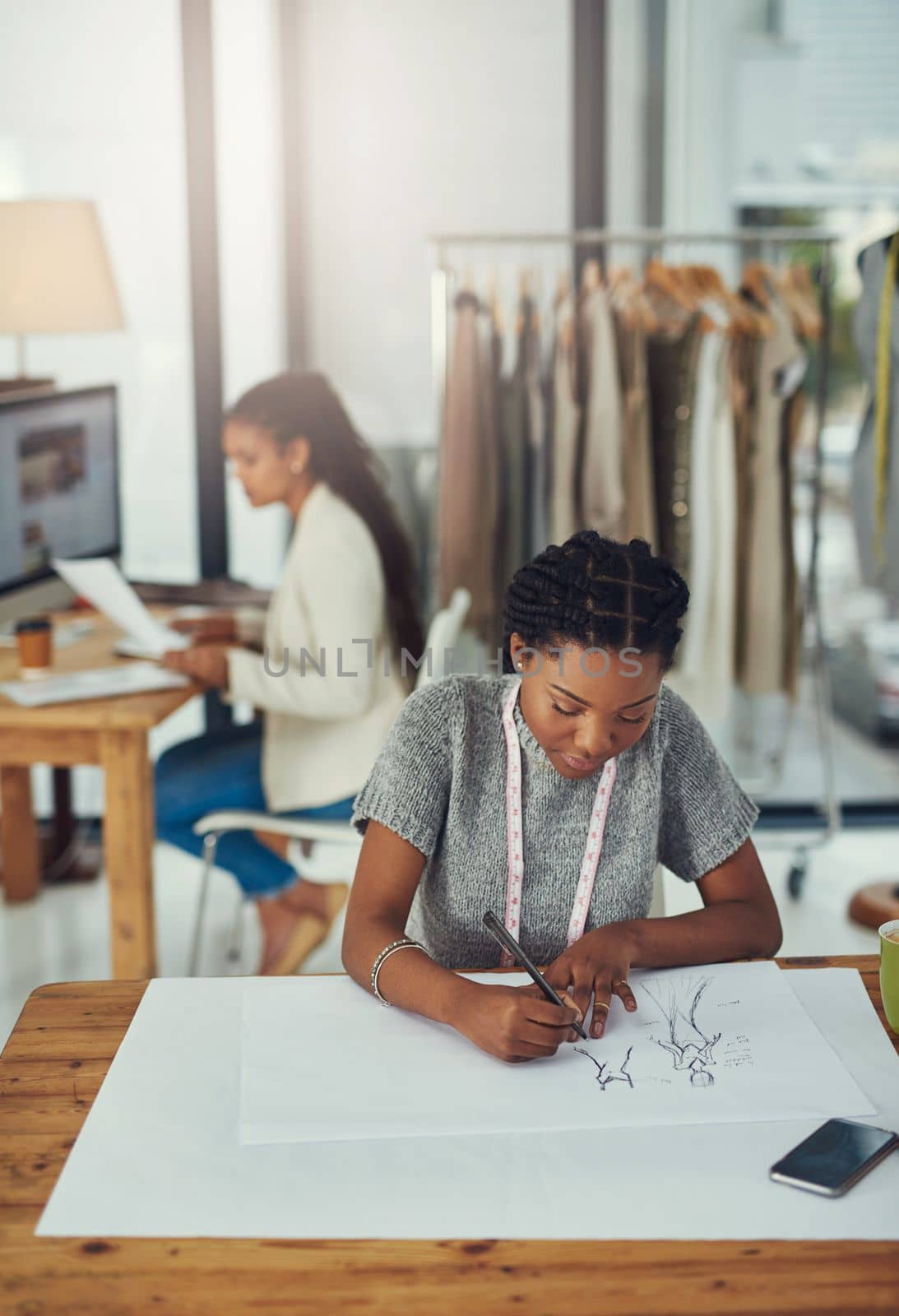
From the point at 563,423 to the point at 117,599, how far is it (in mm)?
1013

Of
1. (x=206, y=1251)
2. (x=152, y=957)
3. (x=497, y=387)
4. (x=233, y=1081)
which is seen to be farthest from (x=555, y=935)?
(x=497, y=387)

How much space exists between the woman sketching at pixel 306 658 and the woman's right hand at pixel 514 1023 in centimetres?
132

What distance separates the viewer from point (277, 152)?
3.31 meters

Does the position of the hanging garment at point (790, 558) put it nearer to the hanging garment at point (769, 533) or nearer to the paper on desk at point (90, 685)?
the hanging garment at point (769, 533)

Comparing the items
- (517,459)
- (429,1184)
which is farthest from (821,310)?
(429,1184)

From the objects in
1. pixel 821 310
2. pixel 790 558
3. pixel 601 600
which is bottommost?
pixel 790 558

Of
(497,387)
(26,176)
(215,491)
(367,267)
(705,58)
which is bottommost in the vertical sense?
(215,491)

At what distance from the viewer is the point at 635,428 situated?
115 inches

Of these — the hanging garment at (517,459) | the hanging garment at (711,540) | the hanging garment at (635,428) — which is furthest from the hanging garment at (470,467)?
the hanging garment at (711,540)

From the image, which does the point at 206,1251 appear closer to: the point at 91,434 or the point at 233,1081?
the point at 233,1081

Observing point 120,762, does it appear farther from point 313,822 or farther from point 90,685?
point 313,822

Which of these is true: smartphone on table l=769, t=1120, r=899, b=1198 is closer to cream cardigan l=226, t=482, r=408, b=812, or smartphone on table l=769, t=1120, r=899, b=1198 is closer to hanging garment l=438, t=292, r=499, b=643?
cream cardigan l=226, t=482, r=408, b=812

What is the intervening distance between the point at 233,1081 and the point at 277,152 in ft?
9.14

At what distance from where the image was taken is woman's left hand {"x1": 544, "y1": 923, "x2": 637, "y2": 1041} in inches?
42.7
